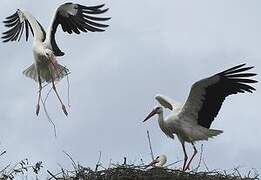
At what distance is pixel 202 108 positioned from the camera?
1348 cm

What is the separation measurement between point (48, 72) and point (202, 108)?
1.88m

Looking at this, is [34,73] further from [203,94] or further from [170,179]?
[170,179]

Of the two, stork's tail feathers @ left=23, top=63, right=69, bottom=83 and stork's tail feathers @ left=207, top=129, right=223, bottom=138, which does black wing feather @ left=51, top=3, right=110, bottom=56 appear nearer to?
stork's tail feathers @ left=23, top=63, right=69, bottom=83

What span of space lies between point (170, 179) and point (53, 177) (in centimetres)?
115

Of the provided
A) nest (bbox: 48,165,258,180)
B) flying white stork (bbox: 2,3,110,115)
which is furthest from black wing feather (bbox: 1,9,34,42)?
nest (bbox: 48,165,258,180)

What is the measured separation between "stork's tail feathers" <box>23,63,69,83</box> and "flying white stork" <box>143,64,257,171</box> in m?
1.11

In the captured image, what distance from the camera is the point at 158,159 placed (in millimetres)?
13070

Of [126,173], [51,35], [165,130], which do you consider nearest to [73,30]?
[51,35]

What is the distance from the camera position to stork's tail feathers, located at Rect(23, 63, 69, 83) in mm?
13820

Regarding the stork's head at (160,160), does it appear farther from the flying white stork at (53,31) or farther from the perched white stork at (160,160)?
the flying white stork at (53,31)

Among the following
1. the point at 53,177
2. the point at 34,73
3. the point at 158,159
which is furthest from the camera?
the point at 34,73

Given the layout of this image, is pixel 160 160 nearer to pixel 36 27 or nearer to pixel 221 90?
pixel 221 90

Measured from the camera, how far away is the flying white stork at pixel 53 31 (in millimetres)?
13844

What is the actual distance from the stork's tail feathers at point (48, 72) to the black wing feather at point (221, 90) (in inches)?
64.7
